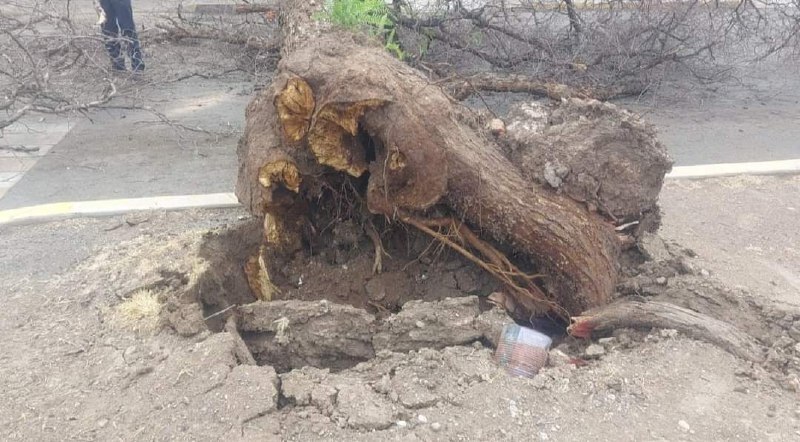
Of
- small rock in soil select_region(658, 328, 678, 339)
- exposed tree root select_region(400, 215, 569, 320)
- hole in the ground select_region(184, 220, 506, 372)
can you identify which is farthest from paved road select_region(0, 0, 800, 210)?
small rock in soil select_region(658, 328, 678, 339)

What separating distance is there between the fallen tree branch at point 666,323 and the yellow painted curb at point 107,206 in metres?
2.33

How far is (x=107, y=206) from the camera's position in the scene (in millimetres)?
4277

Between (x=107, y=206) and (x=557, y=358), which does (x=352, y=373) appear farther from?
(x=107, y=206)

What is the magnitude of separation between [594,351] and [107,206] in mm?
3245

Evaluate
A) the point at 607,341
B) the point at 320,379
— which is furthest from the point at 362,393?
the point at 607,341

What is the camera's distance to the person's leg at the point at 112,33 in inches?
257

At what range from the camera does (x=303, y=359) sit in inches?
118

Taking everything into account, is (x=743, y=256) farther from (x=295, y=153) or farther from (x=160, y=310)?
(x=160, y=310)

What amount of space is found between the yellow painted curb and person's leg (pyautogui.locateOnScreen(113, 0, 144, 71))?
112 inches

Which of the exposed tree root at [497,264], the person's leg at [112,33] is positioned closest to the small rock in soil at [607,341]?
the exposed tree root at [497,264]

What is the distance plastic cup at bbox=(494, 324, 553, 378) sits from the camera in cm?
267

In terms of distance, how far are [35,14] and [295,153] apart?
4.60 meters

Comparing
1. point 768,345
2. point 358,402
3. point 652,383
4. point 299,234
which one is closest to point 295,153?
point 299,234

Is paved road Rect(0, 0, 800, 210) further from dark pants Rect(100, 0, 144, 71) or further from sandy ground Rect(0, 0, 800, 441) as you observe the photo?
sandy ground Rect(0, 0, 800, 441)
